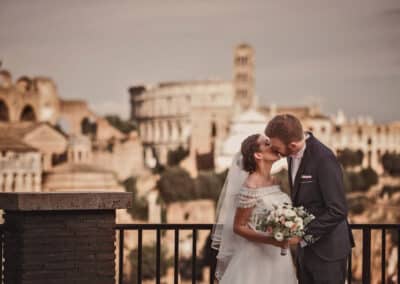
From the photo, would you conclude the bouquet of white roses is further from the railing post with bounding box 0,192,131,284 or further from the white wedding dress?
the railing post with bounding box 0,192,131,284

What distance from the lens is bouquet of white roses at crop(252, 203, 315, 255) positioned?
22.1ft

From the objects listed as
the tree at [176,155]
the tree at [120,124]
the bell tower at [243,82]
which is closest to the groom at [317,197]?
the tree at [176,155]

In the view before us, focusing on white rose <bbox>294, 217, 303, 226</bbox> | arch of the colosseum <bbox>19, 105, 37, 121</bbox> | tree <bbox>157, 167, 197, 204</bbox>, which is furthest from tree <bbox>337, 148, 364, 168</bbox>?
white rose <bbox>294, 217, 303, 226</bbox>

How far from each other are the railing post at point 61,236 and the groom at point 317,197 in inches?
50.6

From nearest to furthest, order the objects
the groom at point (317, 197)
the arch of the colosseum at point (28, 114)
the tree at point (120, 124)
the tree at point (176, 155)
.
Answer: the groom at point (317, 197) → the arch of the colosseum at point (28, 114) → the tree at point (176, 155) → the tree at point (120, 124)

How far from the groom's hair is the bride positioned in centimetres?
12

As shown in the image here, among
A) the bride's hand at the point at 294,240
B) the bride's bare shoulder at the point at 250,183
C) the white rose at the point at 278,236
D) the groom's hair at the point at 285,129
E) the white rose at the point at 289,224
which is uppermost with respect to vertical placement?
the groom's hair at the point at 285,129

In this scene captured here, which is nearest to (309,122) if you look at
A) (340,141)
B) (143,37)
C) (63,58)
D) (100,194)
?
(340,141)

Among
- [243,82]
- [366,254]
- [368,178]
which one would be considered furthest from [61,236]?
[243,82]

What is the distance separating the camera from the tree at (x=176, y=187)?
218 ft

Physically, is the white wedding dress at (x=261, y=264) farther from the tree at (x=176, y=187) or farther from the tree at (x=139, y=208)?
the tree at (x=176, y=187)

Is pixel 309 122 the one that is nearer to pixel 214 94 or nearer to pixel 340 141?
pixel 340 141

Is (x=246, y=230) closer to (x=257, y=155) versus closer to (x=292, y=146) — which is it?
(x=257, y=155)

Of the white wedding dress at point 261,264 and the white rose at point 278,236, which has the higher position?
the white rose at point 278,236
